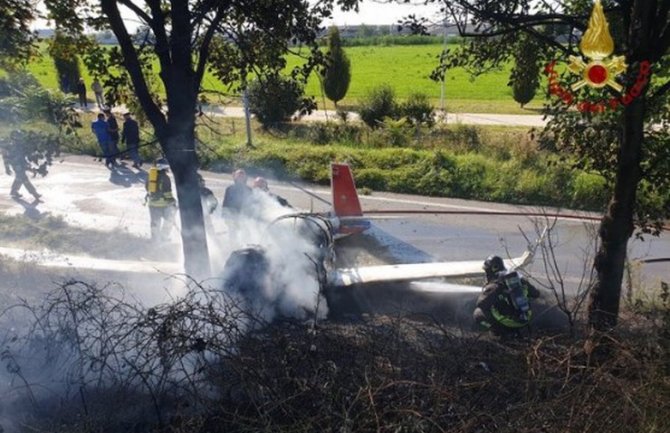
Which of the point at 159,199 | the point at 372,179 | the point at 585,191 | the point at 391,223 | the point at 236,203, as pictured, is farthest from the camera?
the point at 372,179

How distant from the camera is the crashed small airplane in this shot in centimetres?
697

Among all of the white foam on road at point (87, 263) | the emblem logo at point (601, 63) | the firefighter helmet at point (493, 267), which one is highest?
the emblem logo at point (601, 63)

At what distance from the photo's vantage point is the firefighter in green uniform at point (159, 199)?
1039cm

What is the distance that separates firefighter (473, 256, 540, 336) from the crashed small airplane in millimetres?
1057

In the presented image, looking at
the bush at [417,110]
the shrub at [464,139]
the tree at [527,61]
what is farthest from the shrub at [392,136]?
the tree at [527,61]

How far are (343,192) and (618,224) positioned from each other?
5447 millimetres

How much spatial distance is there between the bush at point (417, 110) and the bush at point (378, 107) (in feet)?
1.23

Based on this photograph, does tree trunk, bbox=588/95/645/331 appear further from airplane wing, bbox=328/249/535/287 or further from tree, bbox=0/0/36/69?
tree, bbox=0/0/36/69

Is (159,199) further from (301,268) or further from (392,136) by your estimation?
(392,136)

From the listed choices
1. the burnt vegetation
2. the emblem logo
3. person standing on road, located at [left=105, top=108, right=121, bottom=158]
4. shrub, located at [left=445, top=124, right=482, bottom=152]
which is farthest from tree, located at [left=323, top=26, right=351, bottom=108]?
the burnt vegetation

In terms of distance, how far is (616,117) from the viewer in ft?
18.7

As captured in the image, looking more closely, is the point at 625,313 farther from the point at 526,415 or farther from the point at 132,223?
the point at 132,223

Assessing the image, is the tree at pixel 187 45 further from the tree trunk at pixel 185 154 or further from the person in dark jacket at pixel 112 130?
the person in dark jacket at pixel 112 130

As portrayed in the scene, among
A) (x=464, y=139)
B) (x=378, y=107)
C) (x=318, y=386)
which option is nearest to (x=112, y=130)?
(x=378, y=107)
